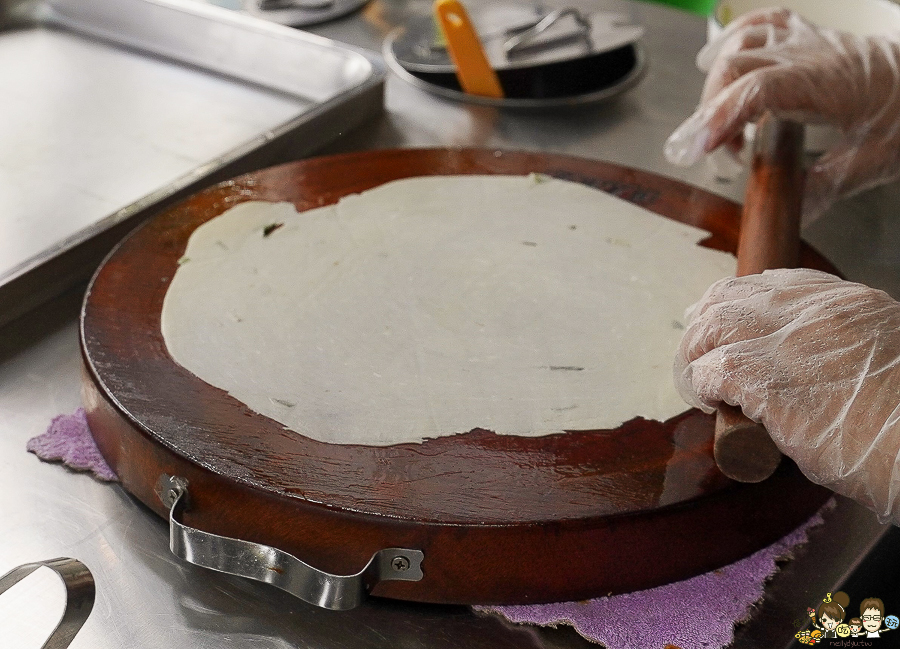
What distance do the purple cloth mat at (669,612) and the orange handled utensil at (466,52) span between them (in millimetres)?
1063

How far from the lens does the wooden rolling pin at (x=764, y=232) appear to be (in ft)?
2.50

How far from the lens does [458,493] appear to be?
0.77m

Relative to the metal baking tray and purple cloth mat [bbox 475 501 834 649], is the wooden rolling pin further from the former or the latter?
the metal baking tray

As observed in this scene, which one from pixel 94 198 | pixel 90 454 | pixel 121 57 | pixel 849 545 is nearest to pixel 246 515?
pixel 90 454

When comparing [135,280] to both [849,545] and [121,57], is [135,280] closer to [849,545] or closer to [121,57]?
[849,545]

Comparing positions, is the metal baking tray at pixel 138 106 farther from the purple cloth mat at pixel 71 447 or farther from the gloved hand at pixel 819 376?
the gloved hand at pixel 819 376

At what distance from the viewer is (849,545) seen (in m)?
0.86

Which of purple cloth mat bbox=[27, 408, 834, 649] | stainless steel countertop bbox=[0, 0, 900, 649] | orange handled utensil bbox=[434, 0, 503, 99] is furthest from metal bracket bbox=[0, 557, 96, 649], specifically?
orange handled utensil bbox=[434, 0, 503, 99]

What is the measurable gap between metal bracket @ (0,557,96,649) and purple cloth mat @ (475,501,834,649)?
0.33 m

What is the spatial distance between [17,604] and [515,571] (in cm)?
42

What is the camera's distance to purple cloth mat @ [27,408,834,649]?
2.46 ft

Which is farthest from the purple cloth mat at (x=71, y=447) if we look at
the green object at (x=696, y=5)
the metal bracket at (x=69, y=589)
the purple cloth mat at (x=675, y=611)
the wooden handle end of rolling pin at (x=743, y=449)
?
the green object at (x=696, y=5)

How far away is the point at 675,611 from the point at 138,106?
1318mm

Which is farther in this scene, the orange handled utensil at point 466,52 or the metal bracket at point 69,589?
the orange handled utensil at point 466,52
